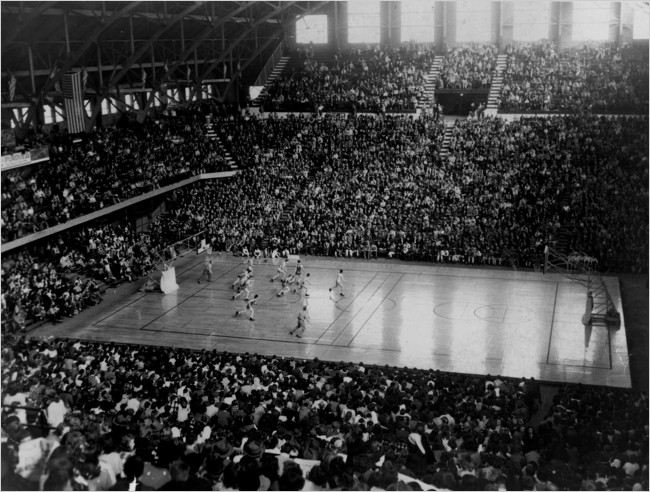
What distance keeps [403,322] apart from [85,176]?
64.7 feet

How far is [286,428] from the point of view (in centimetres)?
1770

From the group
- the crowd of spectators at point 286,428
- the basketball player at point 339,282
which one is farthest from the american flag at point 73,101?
the crowd of spectators at point 286,428

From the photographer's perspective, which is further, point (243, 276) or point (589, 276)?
point (243, 276)

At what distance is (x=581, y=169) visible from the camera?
45.0m

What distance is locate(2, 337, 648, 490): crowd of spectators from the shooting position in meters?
12.7

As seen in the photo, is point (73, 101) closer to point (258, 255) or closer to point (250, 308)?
point (258, 255)

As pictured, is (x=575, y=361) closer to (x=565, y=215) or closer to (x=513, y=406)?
(x=513, y=406)

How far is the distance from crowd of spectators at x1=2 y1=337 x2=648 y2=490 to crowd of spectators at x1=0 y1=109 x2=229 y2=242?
1252 centimetres

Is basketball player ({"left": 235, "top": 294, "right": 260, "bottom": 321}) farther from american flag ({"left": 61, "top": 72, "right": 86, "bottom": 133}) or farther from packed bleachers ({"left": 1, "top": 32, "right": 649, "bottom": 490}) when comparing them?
american flag ({"left": 61, "top": 72, "right": 86, "bottom": 133})

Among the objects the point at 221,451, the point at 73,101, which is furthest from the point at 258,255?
the point at 221,451

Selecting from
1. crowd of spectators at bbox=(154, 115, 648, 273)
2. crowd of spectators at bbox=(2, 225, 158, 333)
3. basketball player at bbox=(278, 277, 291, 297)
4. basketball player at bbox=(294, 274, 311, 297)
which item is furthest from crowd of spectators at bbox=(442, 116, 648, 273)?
crowd of spectators at bbox=(2, 225, 158, 333)

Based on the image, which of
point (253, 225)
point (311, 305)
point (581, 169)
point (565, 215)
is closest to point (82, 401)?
point (311, 305)

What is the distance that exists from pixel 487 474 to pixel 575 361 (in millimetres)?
14084

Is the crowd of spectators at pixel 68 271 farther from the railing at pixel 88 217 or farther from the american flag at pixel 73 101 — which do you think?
the american flag at pixel 73 101
